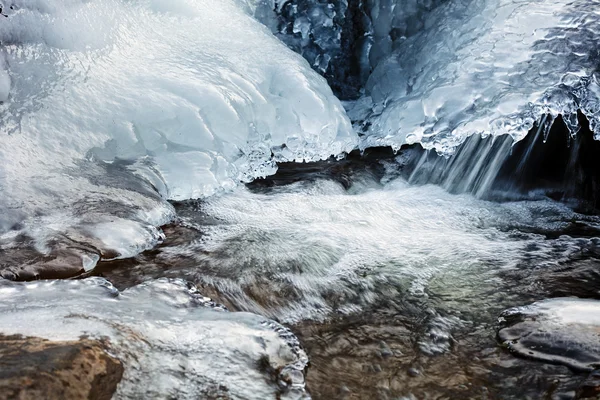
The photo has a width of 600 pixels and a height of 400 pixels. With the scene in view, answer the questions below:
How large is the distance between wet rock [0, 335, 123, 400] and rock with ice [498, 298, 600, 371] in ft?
5.51

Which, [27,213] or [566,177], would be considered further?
[566,177]

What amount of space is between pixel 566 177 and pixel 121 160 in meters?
3.20

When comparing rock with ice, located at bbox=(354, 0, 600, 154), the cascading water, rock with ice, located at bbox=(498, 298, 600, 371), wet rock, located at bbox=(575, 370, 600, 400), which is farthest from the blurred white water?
wet rock, located at bbox=(575, 370, 600, 400)

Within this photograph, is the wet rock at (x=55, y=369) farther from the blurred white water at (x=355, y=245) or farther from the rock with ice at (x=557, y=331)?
the rock with ice at (x=557, y=331)

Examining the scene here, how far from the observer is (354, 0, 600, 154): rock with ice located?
4.39 m

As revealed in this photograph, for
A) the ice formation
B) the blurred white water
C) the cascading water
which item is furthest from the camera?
the ice formation

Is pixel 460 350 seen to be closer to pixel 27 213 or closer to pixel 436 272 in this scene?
pixel 436 272

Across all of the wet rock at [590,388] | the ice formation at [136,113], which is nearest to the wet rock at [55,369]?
the ice formation at [136,113]

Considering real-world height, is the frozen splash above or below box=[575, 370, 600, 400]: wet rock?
below

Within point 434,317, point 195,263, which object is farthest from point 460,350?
point 195,263

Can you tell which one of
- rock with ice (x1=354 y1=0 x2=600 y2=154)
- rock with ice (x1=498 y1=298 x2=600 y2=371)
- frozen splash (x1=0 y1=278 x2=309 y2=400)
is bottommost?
frozen splash (x1=0 y1=278 x2=309 y2=400)

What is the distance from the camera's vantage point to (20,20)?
13.0 ft

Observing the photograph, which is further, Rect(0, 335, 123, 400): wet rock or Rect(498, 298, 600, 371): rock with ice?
Rect(498, 298, 600, 371): rock with ice

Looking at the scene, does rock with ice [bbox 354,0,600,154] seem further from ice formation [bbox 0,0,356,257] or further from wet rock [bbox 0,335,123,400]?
wet rock [bbox 0,335,123,400]
